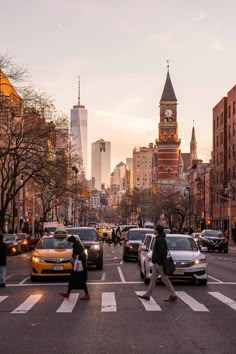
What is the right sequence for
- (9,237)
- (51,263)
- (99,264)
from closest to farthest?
(51,263) < (99,264) < (9,237)

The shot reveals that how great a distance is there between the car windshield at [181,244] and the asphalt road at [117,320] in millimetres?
1420

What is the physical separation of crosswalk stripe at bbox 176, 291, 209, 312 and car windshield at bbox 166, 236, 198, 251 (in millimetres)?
3275

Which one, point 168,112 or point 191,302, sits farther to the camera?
point 168,112

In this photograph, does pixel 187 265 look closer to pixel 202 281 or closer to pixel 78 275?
pixel 202 281

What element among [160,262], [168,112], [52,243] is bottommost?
[160,262]

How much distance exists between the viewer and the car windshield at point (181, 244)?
20578 millimetres

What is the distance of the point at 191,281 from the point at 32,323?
950cm

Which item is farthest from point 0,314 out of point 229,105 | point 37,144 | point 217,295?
point 229,105

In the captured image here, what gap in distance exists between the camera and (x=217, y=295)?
16.9 m

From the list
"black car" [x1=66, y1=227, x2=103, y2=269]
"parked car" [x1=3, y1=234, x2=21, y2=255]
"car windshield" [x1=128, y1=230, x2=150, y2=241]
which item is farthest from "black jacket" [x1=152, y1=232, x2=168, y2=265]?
"parked car" [x1=3, y1=234, x2=21, y2=255]

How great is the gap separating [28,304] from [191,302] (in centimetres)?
396

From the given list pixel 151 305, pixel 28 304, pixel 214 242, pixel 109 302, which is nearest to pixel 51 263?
pixel 28 304

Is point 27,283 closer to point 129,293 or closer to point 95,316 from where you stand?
point 129,293

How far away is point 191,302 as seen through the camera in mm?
15164
